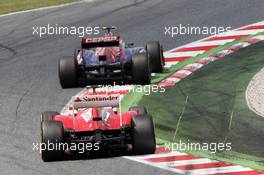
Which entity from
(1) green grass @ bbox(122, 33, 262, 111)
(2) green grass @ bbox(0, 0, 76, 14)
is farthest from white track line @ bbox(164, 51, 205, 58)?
(2) green grass @ bbox(0, 0, 76, 14)

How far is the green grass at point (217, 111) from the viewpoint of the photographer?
20.7m

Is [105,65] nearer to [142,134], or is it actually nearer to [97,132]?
[97,132]

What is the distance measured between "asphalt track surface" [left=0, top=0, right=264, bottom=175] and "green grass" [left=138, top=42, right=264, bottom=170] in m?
1.92

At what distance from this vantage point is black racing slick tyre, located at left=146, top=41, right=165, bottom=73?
2597 centimetres

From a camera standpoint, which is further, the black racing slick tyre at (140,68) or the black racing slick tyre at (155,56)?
the black racing slick tyre at (155,56)

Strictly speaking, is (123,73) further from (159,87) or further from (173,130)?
(173,130)

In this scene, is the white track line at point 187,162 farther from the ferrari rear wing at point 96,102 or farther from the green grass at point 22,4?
the green grass at point 22,4

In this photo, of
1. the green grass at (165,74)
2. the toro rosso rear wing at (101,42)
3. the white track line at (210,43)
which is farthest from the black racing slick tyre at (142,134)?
the white track line at (210,43)

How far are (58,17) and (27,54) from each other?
4697mm

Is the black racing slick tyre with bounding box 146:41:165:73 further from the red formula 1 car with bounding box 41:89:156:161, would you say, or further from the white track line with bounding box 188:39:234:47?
the red formula 1 car with bounding box 41:89:156:161

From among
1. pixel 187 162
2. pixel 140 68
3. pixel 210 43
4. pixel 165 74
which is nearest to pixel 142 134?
pixel 187 162

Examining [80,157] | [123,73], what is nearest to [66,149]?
[80,157]

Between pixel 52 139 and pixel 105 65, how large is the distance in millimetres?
6343

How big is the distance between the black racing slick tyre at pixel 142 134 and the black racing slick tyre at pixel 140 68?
5645 mm
